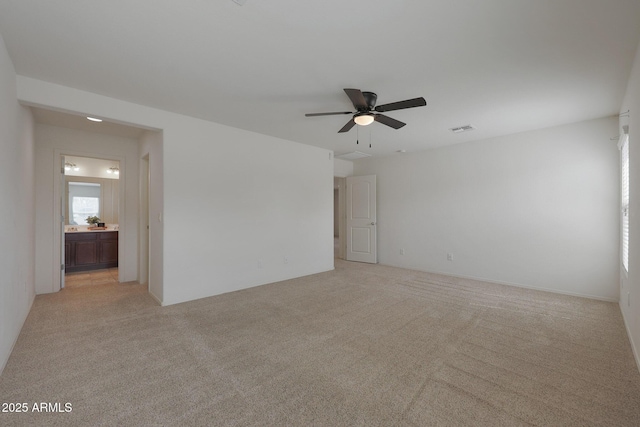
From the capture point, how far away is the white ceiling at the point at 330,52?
1850mm

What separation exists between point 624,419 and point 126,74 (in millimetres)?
4606

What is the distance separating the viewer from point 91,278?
16.9 feet

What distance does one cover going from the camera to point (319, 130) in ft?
14.6

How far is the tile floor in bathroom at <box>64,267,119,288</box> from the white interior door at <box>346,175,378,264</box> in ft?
16.1

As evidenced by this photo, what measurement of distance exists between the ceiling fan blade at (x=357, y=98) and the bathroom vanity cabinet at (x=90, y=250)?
5899mm

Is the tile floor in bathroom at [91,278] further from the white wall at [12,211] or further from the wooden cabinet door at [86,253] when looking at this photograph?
the white wall at [12,211]

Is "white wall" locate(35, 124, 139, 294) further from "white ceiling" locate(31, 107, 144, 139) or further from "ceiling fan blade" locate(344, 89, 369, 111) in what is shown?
"ceiling fan blade" locate(344, 89, 369, 111)

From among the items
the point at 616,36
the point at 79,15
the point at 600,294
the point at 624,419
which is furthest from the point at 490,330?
the point at 79,15

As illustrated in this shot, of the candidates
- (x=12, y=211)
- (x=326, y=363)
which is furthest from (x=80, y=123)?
(x=326, y=363)

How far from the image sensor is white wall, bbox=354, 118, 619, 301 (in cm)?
392

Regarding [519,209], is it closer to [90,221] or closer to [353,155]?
[353,155]

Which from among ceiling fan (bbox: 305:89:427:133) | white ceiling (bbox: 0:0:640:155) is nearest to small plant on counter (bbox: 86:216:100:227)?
white ceiling (bbox: 0:0:640:155)

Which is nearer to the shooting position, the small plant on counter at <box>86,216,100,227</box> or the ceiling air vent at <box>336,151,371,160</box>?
the ceiling air vent at <box>336,151,371,160</box>

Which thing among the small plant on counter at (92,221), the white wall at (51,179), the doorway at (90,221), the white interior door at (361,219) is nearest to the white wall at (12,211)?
the white wall at (51,179)
